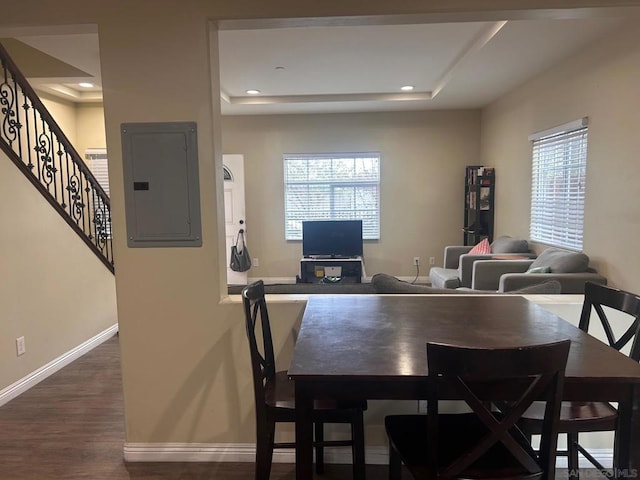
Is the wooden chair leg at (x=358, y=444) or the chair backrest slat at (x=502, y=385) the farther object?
the wooden chair leg at (x=358, y=444)

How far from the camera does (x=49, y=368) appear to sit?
3.31m

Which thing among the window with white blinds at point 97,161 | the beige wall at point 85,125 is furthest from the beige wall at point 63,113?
the window with white blinds at point 97,161

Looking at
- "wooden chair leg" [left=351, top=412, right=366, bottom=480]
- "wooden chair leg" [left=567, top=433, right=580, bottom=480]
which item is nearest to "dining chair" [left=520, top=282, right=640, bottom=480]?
"wooden chair leg" [left=567, top=433, right=580, bottom=480]

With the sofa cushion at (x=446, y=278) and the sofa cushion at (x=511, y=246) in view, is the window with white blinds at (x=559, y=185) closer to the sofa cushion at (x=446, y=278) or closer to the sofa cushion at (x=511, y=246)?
the sofa cushion at (x=511, y=246)

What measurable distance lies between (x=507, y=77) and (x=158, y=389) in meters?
4.33

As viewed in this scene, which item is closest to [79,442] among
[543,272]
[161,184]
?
[161,184]

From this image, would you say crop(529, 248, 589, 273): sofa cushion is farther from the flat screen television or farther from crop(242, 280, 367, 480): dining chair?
the flat screen television

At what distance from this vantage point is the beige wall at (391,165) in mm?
6246

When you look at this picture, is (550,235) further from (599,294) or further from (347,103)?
(347,103)

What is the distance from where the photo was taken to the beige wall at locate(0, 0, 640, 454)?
200cm

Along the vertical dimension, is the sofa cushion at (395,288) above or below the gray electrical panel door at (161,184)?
below

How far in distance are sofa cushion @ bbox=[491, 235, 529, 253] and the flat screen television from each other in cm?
206

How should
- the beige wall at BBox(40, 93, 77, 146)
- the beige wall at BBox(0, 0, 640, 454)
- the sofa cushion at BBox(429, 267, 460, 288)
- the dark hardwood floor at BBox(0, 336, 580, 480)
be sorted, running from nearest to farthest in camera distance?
the beige wall at BBox(0, 0, 640, 454)
the dark hardwood floor at BBox(0, 336, 580, 480)
the sofa cushion at BBox(429, 267, 460, 288)
the beige wall at BBox(40, 93, 77, 146)

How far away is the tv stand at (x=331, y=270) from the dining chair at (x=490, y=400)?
4.63 meters
